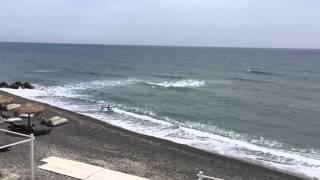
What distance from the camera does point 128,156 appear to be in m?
17.7

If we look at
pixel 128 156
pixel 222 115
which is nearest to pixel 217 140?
pixel 128 156

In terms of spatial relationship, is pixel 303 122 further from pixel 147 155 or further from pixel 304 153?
pixel 147 155

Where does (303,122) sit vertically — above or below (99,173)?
below

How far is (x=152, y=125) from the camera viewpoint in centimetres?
2656

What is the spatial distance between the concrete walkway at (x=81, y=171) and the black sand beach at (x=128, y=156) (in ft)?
1.38

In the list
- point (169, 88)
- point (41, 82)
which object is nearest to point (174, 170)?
point (169, 88)

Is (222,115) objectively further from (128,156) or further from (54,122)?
(128,156)

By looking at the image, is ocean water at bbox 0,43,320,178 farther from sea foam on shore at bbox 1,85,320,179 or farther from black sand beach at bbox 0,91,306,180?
black sand beach at bbox 0,91,306,180

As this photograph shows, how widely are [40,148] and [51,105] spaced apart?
641 inches

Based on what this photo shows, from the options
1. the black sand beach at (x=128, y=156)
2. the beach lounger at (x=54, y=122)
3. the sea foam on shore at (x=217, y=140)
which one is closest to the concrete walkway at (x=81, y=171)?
the black sand beach at (x=128, y=156)

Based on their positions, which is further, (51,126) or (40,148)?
(51,126)

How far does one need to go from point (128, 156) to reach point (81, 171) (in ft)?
18.1

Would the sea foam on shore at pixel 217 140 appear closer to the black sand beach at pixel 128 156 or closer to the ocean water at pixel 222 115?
the ocean water at pixel 222 115

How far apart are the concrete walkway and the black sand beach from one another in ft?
1.38
